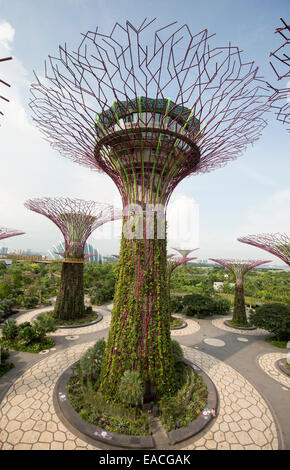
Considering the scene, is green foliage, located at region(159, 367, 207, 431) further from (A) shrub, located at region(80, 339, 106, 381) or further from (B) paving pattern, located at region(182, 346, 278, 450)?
(A) shrub, located at region(80, 339, 106, 381)

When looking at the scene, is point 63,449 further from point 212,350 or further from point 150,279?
point 212,350

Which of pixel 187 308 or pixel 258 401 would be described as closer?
pixel 258 401

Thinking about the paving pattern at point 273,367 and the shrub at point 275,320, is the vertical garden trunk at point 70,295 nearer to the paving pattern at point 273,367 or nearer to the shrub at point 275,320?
the paving pattern at point 273,367

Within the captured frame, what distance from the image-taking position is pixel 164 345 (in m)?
5.62

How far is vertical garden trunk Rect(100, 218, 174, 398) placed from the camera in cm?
→ 545

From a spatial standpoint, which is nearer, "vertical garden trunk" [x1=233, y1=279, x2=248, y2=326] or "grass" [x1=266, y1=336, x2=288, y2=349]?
"grass" [x1=266, y1=336, x2=288, y2=349]

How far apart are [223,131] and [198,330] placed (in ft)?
38.1

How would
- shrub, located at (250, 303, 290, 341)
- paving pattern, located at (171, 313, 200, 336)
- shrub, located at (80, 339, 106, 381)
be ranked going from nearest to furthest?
shrub, located at (80, 339, 106, 381) < shrub, located at (250, 303, 290, 341) < paving pattern, located at (171, 313, 200, 336)

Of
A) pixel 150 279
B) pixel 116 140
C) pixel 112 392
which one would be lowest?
pixel 112 392

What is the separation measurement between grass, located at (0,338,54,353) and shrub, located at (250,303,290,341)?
11461 millimetres

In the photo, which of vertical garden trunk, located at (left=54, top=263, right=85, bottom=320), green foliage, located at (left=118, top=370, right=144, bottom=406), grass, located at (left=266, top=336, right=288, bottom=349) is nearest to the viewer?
green foliage, located at (left=118, top=370, right=144, bottom=406)

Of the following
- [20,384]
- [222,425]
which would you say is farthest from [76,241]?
[222,425]

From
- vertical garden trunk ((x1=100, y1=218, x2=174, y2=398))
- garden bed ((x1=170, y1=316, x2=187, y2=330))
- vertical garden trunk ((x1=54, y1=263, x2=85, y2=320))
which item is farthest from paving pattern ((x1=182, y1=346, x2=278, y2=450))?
vertical garden trunk ((x1=54, y1=263, x2=85, y2=320))

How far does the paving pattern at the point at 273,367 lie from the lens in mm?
7316
